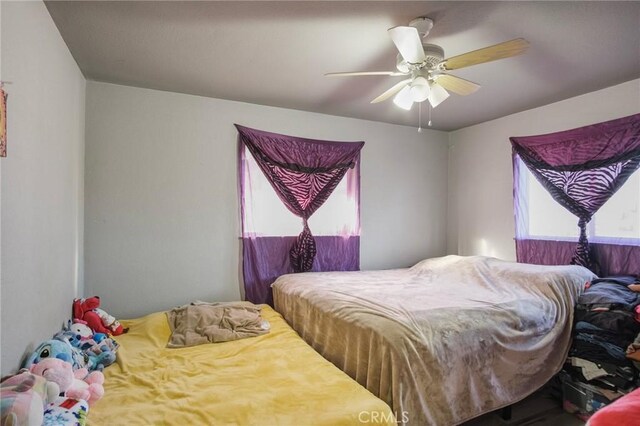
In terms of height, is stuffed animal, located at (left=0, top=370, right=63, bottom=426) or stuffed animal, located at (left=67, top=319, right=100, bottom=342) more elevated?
stuffed animal, located at (left=0, top=370, right=63, bottom=426)

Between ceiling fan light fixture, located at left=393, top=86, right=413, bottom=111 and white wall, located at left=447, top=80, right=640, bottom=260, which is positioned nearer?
ceiling fan light fixture, located at left=393, top=86, right=413, bottom=111

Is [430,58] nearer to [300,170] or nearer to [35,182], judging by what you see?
[300,170]

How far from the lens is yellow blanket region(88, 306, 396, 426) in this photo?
136 centimetres

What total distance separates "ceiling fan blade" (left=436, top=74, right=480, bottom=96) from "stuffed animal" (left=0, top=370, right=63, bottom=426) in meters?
2.44

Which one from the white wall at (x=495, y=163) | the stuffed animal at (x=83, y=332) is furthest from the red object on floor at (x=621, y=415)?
the white wall at (x=495, y=163)

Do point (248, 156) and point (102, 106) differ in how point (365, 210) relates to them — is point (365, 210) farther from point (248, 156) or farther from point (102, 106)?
point (102, 106)

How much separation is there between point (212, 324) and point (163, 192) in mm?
1284

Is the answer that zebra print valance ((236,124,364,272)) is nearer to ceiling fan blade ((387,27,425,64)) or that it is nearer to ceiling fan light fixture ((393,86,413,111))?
ceiling fan light fixture ((393,86,413,111))

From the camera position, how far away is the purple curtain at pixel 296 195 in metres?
3.11

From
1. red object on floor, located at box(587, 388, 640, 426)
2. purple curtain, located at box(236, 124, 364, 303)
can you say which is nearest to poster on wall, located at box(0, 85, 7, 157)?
purple curtain, located at box(236, 124, 364, 303)

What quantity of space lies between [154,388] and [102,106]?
2.30 metres

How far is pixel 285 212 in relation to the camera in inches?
129

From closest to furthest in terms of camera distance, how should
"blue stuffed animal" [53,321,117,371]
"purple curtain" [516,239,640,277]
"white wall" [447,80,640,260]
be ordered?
"blue stuffed animal" [53,321,117,371] < "purple curtain" [516,239,640,277] < "white wall" [447,80,640,260]

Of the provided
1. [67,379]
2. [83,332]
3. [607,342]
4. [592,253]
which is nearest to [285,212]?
[83,332]
